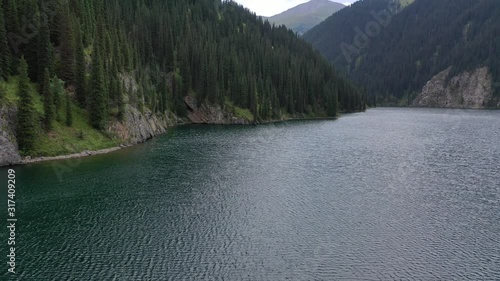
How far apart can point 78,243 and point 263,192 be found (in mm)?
31640

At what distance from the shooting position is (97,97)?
3937 inches

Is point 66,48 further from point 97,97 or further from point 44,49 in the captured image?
point 97,97

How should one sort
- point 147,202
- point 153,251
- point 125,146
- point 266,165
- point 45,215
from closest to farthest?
point 153,251
point 45,215
point 147,202
point 266,165
point 125,146

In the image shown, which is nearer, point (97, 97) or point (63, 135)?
point (63, 135)

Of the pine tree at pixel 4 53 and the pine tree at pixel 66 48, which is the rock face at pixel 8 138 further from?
the pine tree at pixel 66 48

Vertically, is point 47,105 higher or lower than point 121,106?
higher

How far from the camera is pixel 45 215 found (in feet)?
165

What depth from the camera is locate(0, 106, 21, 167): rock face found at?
7444cm

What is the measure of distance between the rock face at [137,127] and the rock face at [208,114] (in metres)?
40.3

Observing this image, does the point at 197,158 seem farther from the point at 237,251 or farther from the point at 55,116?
the point at 237,251

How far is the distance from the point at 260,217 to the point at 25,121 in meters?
56.9

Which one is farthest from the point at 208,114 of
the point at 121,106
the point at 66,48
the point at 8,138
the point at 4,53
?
the point at 8,138

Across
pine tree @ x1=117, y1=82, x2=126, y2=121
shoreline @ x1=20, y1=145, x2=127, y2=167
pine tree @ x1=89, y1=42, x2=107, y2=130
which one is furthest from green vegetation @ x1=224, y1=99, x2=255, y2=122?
shoreline @ x1=20, y1=145, x2=127, y2=167

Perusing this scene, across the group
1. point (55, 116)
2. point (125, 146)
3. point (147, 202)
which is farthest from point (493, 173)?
point (55, 116)
